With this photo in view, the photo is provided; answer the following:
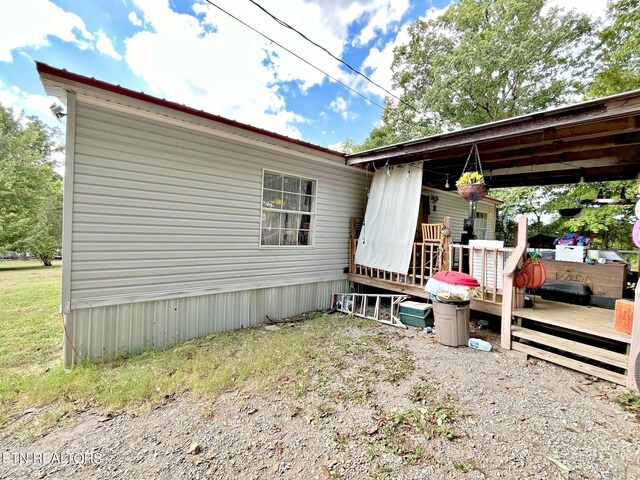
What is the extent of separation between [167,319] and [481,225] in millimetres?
11406

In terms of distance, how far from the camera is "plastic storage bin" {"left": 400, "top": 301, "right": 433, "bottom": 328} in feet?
15.4

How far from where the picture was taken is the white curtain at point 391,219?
17.6ft

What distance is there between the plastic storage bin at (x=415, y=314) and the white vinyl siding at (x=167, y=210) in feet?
6.91

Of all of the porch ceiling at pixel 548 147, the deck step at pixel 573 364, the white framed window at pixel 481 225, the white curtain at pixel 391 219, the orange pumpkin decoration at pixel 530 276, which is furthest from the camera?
the white framed window at pixel 481 225

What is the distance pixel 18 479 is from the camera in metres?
1.75

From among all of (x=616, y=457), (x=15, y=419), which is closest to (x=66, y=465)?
(x=15, y=419)

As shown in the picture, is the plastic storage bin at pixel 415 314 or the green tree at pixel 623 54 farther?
the green tree at pixel 623 54

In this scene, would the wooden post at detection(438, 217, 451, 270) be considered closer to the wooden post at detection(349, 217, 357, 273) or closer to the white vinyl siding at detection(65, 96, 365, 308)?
the wooden post at detection(349, 217, 357, 273)

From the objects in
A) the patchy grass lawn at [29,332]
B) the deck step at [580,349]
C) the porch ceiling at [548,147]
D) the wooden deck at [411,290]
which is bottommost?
the patchy grass lawn at [29,332]

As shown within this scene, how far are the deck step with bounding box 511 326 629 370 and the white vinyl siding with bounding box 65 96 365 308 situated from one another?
149 inches

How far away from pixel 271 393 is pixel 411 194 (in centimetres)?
433

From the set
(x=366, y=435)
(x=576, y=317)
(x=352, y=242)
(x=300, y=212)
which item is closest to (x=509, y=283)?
(x=576, y=317)

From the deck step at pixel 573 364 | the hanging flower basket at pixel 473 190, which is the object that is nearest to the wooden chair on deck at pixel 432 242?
the hanging flower basket at pixel 473 190

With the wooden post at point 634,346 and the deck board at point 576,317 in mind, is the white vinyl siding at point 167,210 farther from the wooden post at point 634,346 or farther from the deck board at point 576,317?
the wooden post at point 634,346
